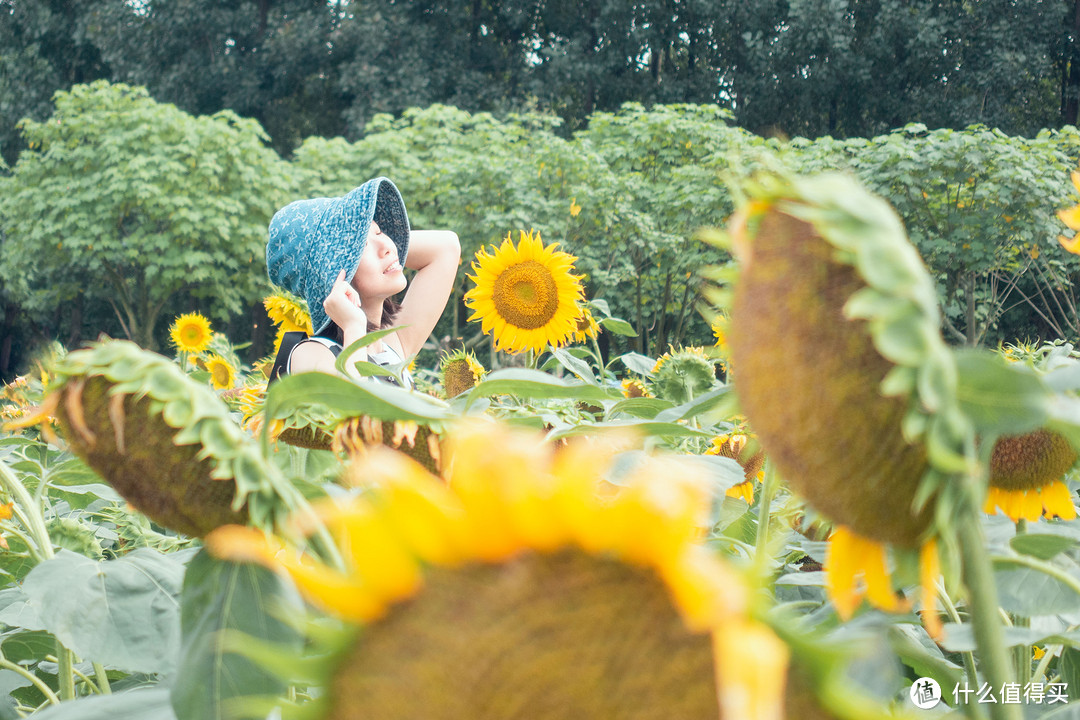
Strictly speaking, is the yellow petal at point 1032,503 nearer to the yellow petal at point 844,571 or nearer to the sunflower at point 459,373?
the yellow petal at point 844,571

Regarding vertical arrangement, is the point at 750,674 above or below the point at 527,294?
above

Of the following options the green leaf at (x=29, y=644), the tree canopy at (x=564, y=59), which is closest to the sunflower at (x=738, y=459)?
the green leaf at (x=29, y=644)

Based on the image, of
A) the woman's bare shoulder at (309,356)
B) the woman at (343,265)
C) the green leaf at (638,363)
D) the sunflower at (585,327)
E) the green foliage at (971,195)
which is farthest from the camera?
the green foliage at (971,195)

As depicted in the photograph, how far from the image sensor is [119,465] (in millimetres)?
315

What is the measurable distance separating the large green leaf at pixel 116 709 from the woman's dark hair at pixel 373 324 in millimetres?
841

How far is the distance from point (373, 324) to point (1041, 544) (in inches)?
44.9

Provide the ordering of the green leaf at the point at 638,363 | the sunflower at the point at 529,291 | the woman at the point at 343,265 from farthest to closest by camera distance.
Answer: the sunflower at the point at 529,291
the green leaf at the point at 638,363
the woman at the point at 343,265

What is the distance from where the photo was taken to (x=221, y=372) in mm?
2396

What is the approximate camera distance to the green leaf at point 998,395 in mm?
212

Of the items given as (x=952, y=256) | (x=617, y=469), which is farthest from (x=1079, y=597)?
(x=952, y=256)

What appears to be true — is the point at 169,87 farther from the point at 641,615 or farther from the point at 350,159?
the point at 641,615

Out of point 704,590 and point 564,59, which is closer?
point 704,590

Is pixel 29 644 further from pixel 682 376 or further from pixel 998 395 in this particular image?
pixel 682 376

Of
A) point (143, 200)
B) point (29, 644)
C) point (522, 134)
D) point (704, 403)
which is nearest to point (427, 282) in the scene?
point (29, 644)
